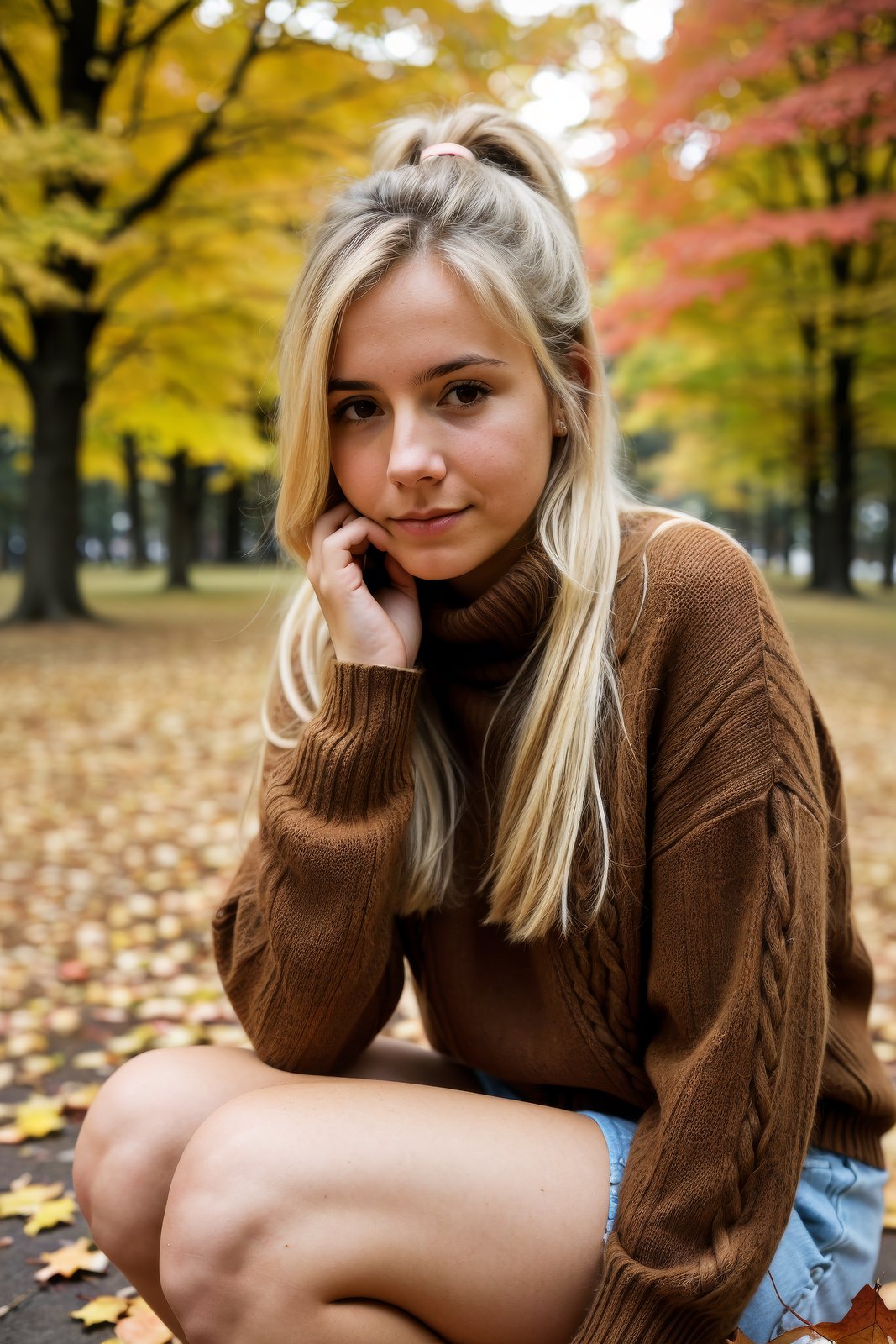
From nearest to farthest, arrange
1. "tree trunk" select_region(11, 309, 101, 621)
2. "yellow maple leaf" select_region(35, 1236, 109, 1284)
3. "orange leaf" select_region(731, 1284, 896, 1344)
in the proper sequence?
"orange leaf" select_region(731, 1284, 896, 1344) < "yellow maple leaf" select_region(35, 1236, 109, 1284) < "tree trunk" select_region(11, 309, 101, 621)

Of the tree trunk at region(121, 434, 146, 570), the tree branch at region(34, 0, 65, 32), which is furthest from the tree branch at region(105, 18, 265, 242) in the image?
the tree trunk at region(121, 434, 146, 570)

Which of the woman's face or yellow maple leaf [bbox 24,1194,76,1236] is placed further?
yellow maple leaf [bbox 24,1194,76,1236]

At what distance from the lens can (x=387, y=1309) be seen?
1.42 meters

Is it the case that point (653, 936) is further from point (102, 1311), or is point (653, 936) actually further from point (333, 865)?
point (102, 1311)

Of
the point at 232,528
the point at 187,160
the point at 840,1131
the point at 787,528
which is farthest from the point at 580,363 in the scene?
the point at 787,528

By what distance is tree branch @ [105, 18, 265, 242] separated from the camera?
979 cm

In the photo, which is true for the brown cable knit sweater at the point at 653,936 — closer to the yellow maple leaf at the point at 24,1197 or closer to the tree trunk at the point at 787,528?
the yellow maple leaf at the point at 24,1197

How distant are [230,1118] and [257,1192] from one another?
0.11m

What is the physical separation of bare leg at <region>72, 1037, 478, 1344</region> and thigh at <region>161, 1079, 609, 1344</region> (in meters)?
0.19

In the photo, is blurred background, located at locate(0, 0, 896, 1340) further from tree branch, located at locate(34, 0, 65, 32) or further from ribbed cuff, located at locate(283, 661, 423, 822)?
ribbed cuff, located at locate(283, 661, 423, 822)

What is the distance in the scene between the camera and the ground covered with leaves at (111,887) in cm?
222

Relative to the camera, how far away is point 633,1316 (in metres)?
1.35

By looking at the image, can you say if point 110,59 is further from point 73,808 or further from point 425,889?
point 425,889

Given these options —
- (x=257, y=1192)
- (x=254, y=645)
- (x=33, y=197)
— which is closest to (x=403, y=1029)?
(x=257, y=1192)
